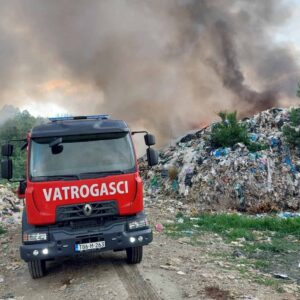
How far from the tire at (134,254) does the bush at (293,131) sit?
9.47 m

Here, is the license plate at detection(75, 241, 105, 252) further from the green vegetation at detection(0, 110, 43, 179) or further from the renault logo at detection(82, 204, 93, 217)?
the green vegetation at detection(0, 110, 43, 179)

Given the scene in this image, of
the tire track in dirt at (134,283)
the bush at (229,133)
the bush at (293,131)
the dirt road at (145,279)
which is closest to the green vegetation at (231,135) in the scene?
the bush at (229,133)

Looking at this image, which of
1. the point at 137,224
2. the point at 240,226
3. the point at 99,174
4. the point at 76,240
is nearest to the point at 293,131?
the point at 240,226

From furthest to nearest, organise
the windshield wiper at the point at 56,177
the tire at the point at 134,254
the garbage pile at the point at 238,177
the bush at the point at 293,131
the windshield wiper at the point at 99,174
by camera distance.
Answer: the bush at the point at 293,131
the garbage pile at the point at 238,177
the tire at the point at 134,254
the windshield wiper at the point at 99,174
the windshield wiper at the point at 56,177

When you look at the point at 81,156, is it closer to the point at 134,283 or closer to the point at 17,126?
the point at 134,283

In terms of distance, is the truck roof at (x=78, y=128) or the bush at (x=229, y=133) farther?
the bush at (x=229, y=133)

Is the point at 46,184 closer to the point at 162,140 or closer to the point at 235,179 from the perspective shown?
the point at 235,179

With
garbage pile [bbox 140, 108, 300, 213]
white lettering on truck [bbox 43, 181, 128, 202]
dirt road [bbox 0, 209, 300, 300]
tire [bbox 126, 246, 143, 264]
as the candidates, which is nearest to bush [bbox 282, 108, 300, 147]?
garbage pile [bbox 140, 108, 300, 213]

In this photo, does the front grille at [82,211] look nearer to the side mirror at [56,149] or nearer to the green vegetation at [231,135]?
the side mirror at [56,149]

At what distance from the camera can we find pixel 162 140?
2622cm

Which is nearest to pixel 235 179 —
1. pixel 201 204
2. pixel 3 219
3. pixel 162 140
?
pixel 201 204

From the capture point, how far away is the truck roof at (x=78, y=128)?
6.13 metres

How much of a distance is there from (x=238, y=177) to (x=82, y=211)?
881 centimetres

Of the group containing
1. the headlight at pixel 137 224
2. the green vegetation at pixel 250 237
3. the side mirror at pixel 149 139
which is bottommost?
the green vegetation at pixel 250 237
